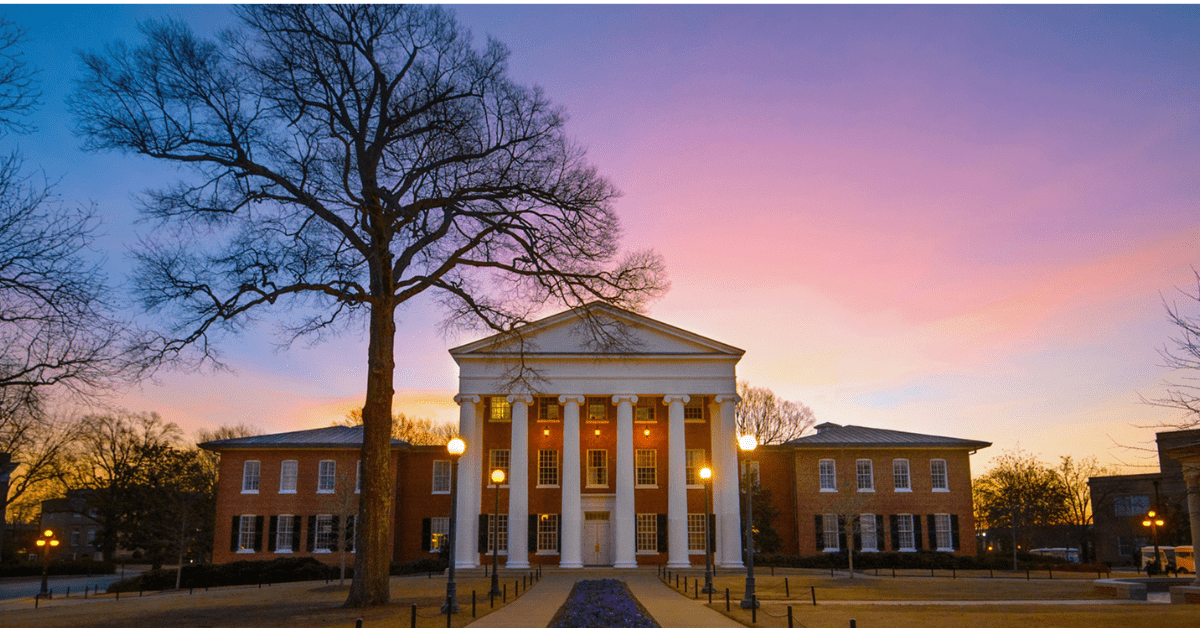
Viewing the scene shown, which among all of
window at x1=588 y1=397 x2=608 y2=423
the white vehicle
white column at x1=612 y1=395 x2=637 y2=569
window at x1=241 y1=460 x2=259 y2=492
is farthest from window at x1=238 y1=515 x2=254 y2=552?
the white vehicle

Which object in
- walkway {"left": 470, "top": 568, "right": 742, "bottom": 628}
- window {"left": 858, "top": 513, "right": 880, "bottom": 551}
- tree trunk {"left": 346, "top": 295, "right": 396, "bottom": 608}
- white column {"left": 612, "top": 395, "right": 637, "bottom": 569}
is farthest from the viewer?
window {"left": 858, "top": 513, "right": 880, "bottom": 551}

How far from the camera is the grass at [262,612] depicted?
1958cm

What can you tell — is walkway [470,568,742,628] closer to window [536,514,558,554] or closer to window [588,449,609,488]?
window [536,514,558,554]

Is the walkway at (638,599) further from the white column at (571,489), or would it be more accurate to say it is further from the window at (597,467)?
the window at (597,467)

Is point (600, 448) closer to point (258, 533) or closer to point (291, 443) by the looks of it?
point (291, 443)

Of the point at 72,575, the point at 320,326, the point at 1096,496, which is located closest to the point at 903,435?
the point at 1096,496

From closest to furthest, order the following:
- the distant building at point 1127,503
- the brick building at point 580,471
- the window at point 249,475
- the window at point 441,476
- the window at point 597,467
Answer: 1. the brick building at point 580,471
2. the window at point 597,467
3. the window at point 249,475
4. the window at point 441,476
5. the distant building at point 1127,503

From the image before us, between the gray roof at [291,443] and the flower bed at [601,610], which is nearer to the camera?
the flower bed at [601,610]

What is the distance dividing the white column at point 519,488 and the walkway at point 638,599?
5.03 m

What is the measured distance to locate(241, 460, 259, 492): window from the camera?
1897 inches

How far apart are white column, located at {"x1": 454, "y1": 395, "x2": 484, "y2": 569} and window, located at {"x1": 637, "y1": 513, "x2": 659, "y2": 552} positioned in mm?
9039

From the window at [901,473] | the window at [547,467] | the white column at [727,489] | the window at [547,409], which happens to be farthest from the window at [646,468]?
the window at [901,473]

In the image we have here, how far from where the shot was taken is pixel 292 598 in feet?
88.7

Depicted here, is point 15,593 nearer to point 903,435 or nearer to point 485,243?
point 485,243
